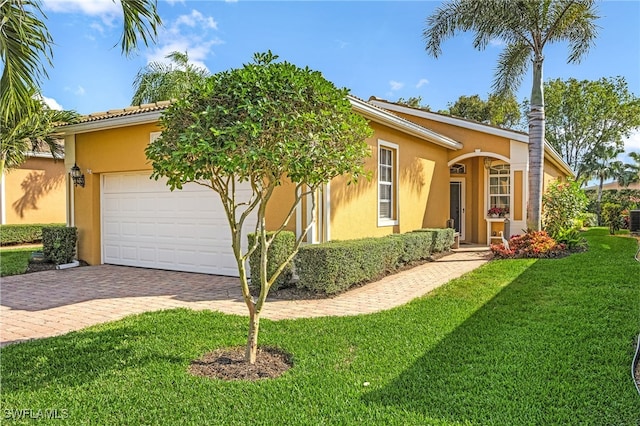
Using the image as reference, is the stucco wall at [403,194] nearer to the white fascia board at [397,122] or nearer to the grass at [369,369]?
the white fascia board at [397,122]

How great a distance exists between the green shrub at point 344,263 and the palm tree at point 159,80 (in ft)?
49.5

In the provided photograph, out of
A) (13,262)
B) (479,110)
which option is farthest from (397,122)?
(479,110)

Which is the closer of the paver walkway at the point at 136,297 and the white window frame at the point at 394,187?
the paver walkway at the point at 136,297

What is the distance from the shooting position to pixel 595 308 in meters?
6.06

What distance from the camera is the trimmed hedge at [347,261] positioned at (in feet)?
25.0

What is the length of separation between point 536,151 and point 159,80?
17.0 m

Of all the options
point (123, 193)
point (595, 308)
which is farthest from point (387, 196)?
point (123, 193)

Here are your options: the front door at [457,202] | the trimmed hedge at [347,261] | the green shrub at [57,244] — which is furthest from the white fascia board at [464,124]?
the green shrub at [57,244]

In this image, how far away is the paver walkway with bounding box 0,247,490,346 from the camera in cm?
625

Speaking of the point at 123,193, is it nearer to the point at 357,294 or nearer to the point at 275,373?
the point at 357,294

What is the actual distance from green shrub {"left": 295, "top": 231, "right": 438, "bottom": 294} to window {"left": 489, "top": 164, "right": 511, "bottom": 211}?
7108mm

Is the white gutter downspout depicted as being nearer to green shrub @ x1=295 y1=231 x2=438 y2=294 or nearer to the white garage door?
the white garage door

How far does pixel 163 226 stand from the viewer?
10.7 m

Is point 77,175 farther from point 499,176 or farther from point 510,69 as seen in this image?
point 510,69
